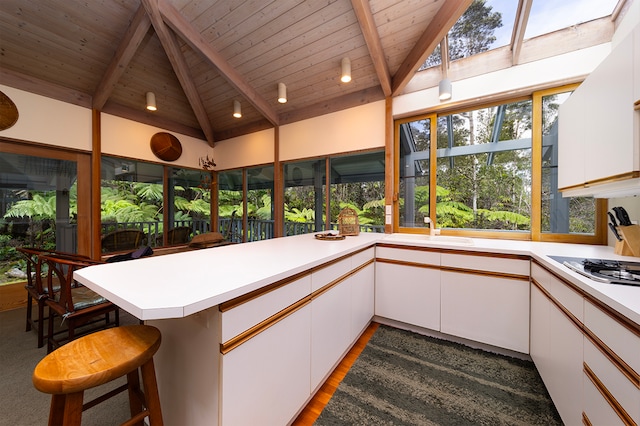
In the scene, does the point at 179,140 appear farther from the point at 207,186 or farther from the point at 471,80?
the point at 471,80

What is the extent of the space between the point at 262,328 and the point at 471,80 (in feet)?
10.0

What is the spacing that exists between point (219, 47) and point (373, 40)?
6.22 feet

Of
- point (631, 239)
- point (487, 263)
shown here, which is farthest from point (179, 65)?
point (631, 239)

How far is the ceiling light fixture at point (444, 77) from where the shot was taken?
2.50 metres

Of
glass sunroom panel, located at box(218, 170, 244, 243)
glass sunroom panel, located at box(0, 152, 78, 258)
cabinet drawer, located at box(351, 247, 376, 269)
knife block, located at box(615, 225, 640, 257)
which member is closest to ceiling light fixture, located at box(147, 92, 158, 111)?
glass sunroom panel, located at box(0, 152, 78, 258)

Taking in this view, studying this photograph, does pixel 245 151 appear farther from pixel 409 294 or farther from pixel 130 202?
pixel 409 294

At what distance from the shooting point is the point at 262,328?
1.06 meters

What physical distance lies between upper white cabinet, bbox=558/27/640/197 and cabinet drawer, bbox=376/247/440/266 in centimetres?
112

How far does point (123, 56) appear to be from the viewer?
9.47ft

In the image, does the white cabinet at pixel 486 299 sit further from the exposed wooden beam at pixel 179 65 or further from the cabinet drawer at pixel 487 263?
the exposed wooden beam at pixel 179 65

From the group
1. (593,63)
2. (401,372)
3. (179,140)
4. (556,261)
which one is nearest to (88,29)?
(179,140)

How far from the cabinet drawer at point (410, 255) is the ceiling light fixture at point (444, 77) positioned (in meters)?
1.65

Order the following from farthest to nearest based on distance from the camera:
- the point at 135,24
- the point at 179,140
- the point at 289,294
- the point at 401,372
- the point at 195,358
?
the point at 179,140 < the point at 135,24 < the point at 401,372 < the point at 289,294 < the point at 195,358

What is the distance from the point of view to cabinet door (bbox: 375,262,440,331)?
2197 millimetres
